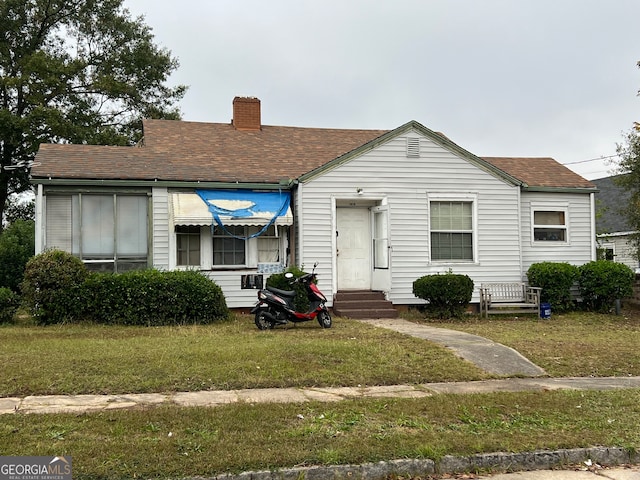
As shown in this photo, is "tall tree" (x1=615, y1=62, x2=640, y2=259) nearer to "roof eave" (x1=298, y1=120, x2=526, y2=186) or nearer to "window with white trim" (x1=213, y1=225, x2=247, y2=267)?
"roof eave" (x1=298, y1=120, x2=526, y2=186)

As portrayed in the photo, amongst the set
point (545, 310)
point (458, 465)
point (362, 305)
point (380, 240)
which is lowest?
point (458, 465)

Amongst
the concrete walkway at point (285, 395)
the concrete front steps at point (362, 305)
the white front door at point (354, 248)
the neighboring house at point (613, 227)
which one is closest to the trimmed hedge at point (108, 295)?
the concrete front steps at point (362, 305)

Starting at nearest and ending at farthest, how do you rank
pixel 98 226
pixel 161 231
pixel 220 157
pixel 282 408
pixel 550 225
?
pixel 282 408, pixel 98 226, pixel 161 231, pixel 220 157, pixel 550 225

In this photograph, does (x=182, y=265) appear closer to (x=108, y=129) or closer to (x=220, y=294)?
(x=220, y=294)

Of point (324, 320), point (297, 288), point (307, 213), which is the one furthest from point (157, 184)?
point (324, 320)

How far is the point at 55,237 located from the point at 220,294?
14.0 ft

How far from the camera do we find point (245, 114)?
19.6 m

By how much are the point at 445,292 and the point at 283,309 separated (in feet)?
13.7

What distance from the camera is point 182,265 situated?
49.2ft

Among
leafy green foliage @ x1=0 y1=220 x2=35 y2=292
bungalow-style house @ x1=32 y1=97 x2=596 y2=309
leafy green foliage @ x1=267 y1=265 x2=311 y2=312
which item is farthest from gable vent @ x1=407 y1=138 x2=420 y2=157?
leafy green foliage @ x1=0 y1=220 x2=35 y2=292

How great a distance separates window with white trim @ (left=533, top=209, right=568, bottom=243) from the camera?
17.1 metres

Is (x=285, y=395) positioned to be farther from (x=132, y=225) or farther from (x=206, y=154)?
(x=206, y=154)

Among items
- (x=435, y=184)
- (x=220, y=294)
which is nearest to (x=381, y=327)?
(x=220, y=294)

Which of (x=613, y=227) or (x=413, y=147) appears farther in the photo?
(x=613, y=227)
